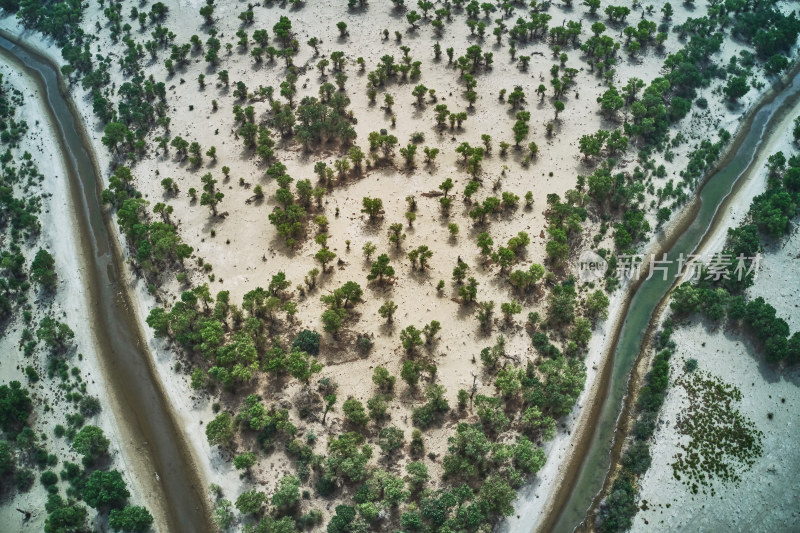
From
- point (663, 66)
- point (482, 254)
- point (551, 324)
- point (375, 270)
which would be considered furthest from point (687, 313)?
point (663, 66)

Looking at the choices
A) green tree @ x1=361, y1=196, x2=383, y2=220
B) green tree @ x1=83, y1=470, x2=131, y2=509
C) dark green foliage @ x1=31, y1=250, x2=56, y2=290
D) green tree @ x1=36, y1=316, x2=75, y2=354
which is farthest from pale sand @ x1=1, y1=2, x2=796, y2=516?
dark green foliage @ x1=31, y1=250, x2=56, y2=290

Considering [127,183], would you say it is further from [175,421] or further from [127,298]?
[175,421]

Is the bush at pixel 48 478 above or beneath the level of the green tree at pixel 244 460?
above

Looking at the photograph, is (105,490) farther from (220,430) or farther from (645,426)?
(645,426)

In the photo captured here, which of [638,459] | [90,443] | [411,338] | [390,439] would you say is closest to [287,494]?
[390,439]

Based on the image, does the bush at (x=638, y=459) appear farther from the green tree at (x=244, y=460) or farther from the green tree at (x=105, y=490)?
the green tree at (x=105, y=490)

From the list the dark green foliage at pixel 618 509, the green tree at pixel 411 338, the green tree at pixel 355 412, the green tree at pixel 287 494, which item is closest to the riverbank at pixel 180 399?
the green tree at pixel 287 494

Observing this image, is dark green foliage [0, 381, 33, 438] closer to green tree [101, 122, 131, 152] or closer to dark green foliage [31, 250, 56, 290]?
dark green foliage [31, 250, 56, 290]
